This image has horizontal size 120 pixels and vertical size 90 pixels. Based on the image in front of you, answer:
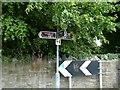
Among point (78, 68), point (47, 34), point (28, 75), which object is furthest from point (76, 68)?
point (47, 34)

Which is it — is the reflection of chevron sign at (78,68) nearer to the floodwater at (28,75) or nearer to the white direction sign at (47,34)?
the floodwater at (28,75)

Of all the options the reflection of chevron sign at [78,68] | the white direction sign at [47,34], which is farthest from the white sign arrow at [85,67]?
the white direction sign at [47,34]

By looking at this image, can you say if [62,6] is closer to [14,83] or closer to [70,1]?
[70,1]

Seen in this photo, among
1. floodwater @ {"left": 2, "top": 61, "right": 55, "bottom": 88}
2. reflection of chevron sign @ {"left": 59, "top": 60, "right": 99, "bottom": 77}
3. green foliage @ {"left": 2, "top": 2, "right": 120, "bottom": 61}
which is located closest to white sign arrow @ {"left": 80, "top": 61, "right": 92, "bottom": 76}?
reflection of chevron sign @ {"left": 59, "top": 60, "right": 99, "bottom": 77}

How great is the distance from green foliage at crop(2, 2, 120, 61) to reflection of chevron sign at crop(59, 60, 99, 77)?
276 mm

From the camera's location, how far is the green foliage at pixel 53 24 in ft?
22.7

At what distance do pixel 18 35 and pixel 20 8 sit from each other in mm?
814

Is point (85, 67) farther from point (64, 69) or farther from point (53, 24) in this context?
point (53, 24)

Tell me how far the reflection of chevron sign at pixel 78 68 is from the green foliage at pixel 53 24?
10.9 inches

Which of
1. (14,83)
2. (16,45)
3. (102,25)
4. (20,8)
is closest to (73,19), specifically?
(102,25)

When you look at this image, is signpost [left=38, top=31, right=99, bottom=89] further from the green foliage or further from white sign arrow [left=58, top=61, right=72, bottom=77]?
the green foliage

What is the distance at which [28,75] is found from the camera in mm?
8633

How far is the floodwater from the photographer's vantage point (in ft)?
28.1

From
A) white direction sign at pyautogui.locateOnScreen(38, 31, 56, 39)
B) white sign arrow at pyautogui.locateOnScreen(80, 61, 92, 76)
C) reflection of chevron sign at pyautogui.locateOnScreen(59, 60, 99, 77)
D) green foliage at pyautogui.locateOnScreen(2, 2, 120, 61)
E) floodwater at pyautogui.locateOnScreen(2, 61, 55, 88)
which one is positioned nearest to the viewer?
green foliage at pyautogui.locateOnScreen(2, 2, 120, 61)
